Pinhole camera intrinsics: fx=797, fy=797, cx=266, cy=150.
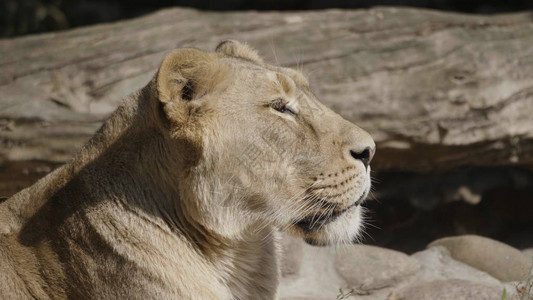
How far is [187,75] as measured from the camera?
9.25 feet

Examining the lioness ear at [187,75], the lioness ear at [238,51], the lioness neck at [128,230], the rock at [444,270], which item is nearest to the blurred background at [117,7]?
the rock at [444,270]

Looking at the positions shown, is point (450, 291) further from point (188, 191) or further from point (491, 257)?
point (188, 191)

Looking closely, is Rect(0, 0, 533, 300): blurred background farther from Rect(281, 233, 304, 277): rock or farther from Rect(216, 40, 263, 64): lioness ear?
Rect(216, 40, 263, 64): lioness ear

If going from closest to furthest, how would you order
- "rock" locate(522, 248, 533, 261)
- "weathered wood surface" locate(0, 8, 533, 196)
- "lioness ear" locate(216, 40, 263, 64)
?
"lioness ear" locate(216, 40, 263, 64) → "weathered wood surface" locate(0, 8, 533, 196) → "rock" locate(522, 248, 533, 261)

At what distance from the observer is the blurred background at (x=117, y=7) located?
6.89m

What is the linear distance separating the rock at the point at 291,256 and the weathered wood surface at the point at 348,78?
2.81 feet

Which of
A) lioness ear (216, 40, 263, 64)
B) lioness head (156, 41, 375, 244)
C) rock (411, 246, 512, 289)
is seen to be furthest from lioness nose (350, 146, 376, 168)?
rock (411, 246, 512, 289)

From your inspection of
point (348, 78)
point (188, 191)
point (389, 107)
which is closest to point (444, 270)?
point (389, 107)

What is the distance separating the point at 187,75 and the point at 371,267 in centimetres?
203

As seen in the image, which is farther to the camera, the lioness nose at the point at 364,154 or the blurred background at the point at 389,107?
the blurred background at the point at 389,107

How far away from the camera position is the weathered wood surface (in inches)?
184

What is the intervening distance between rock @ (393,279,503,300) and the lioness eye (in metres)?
1.58

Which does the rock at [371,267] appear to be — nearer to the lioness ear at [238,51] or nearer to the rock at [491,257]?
the rock at [491,257]

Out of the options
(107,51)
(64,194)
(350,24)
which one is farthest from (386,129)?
(64,194)
